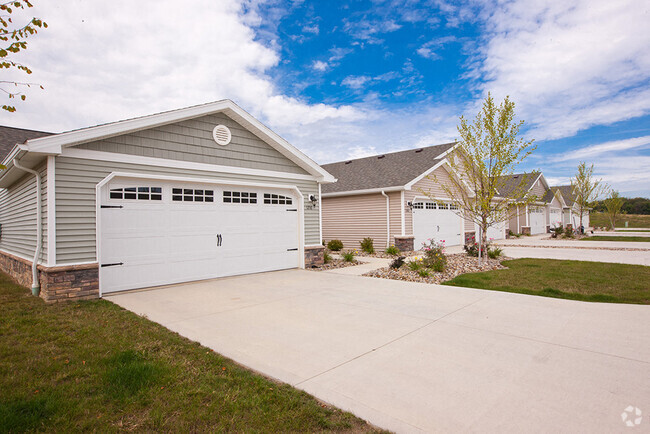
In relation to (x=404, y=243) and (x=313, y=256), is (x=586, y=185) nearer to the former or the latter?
(x=404, y=243)

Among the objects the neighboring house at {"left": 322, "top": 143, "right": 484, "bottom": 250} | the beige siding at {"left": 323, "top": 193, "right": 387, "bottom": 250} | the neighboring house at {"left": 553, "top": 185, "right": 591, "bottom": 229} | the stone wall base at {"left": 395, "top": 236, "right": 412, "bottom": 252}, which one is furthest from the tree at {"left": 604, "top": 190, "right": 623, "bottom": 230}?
the beige siding at {"left": 323, "top": 193, "right": 387, "bottom": 250}

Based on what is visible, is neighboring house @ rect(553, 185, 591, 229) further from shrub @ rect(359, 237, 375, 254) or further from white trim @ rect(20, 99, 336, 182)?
white trim @ rect(20, 99, 336, 182)

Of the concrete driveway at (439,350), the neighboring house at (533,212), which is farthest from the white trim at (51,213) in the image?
the neighboring house at (533,212)

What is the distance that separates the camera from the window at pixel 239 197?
9039 millimetres

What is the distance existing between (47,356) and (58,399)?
1.25 metres

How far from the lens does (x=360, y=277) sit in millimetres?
9070

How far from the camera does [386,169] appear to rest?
56.6 ft

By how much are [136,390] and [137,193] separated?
5.52m

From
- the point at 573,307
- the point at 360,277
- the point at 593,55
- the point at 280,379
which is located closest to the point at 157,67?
the point at 360,277

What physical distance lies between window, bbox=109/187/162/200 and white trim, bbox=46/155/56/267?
3.31ft

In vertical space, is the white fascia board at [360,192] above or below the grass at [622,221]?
above

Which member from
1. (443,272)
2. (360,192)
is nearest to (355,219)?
(360,192)

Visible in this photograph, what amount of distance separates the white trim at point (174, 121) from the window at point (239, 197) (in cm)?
166

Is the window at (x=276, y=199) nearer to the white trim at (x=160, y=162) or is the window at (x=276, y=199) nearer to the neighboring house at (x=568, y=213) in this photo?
the white trim at (x=160, y=162)
